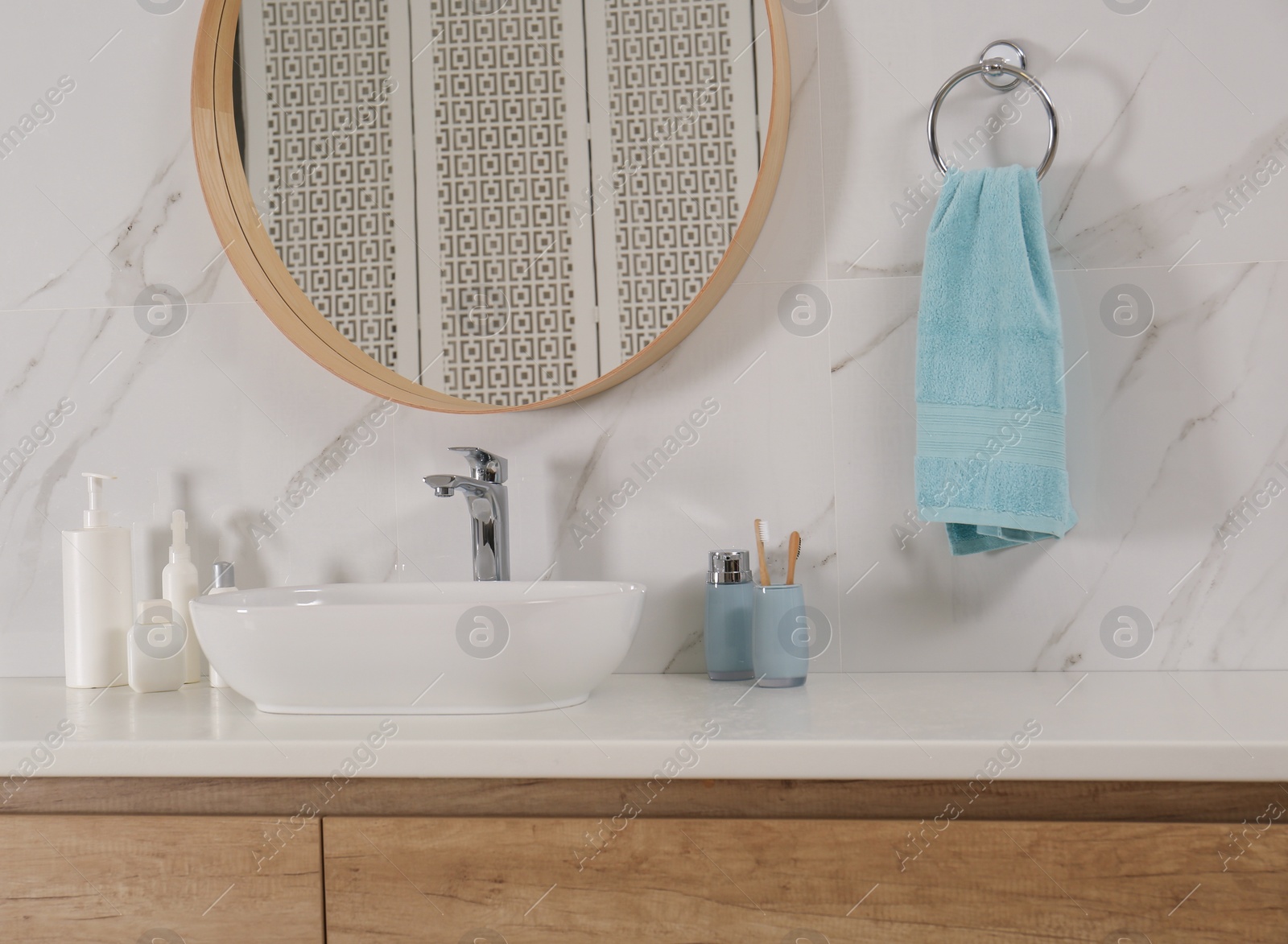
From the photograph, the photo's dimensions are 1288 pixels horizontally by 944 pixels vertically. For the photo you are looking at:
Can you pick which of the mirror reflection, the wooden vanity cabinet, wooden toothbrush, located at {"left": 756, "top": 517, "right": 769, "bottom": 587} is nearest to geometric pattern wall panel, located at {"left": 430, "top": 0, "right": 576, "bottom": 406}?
the mirror reflection

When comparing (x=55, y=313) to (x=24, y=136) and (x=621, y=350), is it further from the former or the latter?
(x=621, y=350)

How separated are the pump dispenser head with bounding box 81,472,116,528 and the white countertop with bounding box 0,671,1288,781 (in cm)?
24

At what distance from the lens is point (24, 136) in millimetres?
1219

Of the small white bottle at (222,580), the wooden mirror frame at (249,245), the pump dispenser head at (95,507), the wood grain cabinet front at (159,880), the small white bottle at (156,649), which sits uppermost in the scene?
the wooden mirror frame at (249,245)

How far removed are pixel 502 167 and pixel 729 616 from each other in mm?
598

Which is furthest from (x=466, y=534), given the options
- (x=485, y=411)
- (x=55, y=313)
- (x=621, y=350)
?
(x=55, y=313)

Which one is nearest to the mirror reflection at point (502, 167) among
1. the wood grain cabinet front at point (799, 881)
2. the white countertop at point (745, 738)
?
the white countertop at point (745, 738)

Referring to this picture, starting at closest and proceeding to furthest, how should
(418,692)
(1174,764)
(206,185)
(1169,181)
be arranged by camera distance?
(1174,764) < (418,692) < (1169,181) < (206,185)

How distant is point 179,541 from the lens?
3.69 feet

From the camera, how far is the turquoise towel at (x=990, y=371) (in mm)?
969

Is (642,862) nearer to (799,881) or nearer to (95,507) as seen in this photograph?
(799,881)

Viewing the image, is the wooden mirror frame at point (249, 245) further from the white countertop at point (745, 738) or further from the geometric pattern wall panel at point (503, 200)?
the white countertop at point (745, 738)

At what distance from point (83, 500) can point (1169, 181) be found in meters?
1.37

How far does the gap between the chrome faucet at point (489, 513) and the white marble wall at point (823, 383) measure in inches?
2.3
